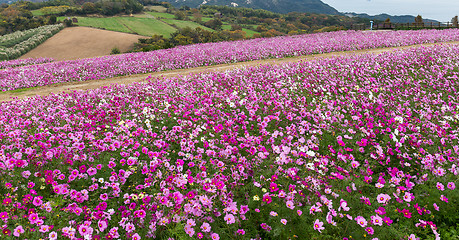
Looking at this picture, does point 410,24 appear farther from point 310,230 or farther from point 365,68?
point 310,230

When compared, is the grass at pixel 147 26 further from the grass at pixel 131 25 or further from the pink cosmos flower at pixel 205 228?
the pink cosmos flower at pixel 205 228

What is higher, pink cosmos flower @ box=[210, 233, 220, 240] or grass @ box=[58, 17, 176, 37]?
grass @ box=[58, 17, 176, 37]

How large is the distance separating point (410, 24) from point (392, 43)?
30.1 meters

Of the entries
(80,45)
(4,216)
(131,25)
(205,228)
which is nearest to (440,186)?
(205,228)

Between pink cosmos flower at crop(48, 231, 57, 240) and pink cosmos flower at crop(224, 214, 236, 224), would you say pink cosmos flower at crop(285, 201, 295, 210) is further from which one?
pink cosmos flower at crop(48, 231, 57, 240)

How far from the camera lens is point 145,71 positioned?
18.6 meters

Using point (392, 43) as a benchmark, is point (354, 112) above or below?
below

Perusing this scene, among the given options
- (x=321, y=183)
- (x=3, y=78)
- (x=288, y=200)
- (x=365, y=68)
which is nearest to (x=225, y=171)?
(x=288, y=200)

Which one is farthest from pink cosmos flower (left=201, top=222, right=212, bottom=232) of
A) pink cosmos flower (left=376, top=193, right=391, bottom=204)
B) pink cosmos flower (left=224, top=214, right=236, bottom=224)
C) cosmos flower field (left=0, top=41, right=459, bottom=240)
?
pink cosmos flower (left=376, top=193, right=391, bottom=204)

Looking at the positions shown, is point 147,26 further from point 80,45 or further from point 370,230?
point 370,230

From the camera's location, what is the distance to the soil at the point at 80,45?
1500 inches

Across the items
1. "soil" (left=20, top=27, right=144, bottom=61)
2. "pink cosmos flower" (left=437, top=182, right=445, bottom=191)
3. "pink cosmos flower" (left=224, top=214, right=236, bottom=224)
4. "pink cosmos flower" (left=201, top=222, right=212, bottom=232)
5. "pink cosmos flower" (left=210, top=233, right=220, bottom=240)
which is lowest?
"pink cosmos flower" (left=210, top=233, right=220, bottom=240)

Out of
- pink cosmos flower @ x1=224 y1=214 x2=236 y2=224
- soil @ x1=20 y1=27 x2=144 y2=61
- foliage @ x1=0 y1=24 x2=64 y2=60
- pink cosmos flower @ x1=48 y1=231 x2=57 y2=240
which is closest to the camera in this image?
pink cosmos flower @ x1=48 y1=231 x2=57 y2=240

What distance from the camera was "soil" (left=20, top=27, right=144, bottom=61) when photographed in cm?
3809
